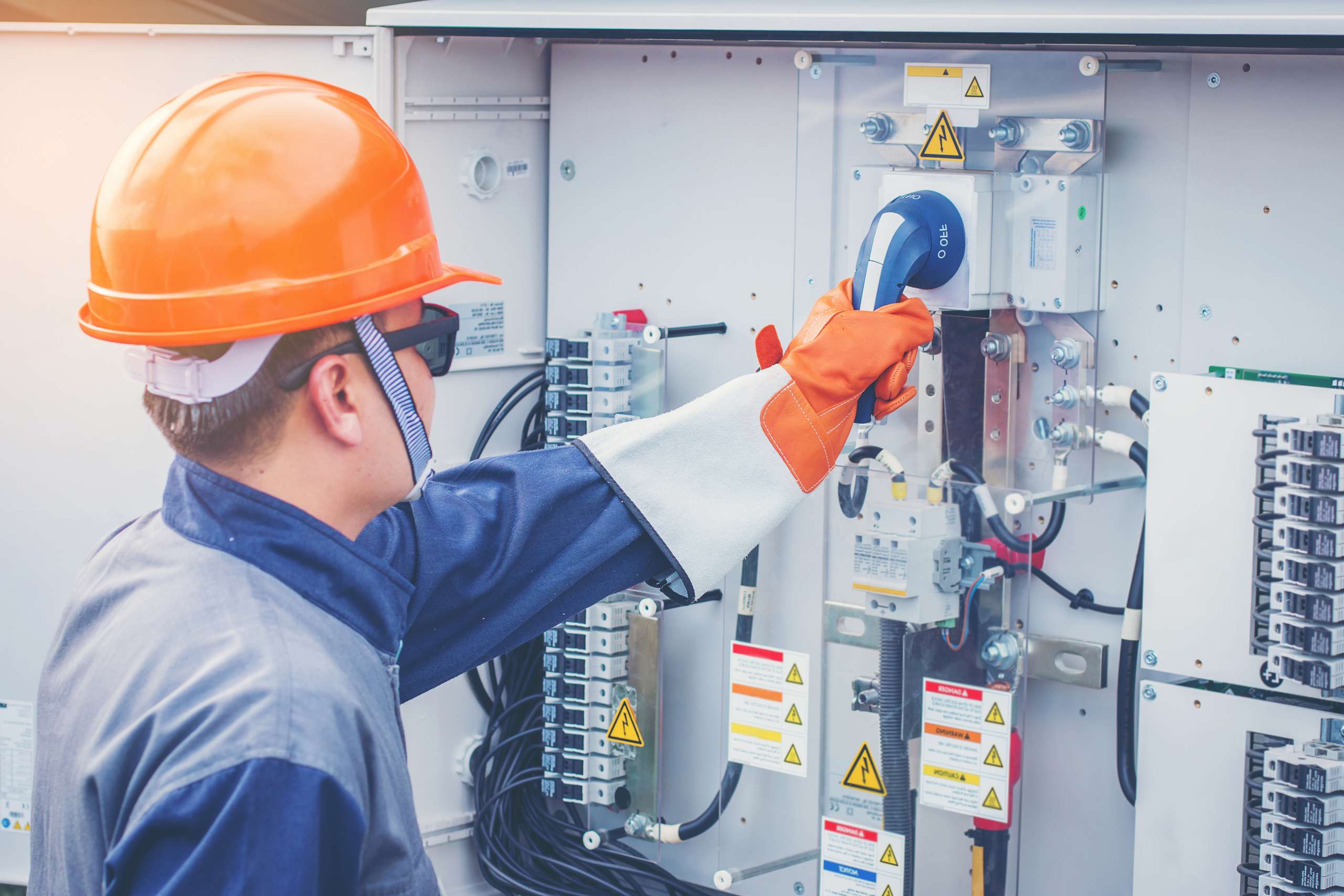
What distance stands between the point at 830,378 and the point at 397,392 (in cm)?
51

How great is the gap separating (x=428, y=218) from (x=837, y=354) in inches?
19.1

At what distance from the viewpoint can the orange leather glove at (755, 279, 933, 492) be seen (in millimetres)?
1562

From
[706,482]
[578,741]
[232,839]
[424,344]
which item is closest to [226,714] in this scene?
[232,839]

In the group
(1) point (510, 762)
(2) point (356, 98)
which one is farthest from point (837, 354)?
(1) point (510, 762)

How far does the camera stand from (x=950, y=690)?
73.9 inches

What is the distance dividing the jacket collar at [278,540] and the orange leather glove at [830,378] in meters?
0.51

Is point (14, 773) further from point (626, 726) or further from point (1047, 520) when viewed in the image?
point (1047, 520)

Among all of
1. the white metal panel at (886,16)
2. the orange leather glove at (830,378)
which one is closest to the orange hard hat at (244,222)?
the orange leather glove at (830,378)

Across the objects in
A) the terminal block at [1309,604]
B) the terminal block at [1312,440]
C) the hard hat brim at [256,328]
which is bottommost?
the terminal block at [1309,604]

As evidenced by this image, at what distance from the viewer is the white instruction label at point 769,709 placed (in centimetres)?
207

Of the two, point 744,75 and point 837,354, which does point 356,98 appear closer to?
point 837,354

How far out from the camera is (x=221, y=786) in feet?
3.30

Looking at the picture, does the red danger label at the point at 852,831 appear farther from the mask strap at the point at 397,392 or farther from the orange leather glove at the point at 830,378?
the mask strap at the point at 397,392

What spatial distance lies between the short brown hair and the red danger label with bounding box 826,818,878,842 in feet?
3.62
